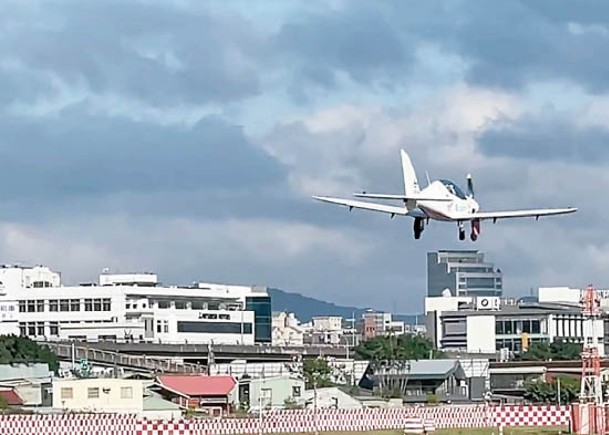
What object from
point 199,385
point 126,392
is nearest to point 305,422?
point 126,392

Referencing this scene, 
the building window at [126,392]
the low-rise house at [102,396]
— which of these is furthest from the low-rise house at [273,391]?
the building window at [126,392]

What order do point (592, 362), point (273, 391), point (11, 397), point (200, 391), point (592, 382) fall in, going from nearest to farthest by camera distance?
point (592, 362) → point (592, 382) → point (11, 397) → point (200, 391) → point (273, 391)

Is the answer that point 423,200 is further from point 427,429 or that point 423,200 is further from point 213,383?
point 213,383

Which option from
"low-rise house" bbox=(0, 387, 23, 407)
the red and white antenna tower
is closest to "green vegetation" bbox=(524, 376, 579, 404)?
"low-rise house" bbox=(0, 387, 23, 407)

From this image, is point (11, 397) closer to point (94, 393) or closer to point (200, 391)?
point (200, 391)

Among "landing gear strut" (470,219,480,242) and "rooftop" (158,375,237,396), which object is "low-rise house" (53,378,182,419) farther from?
"landing gear strut" (470,219,480,242)

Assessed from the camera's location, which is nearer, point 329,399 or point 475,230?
point 475,230
